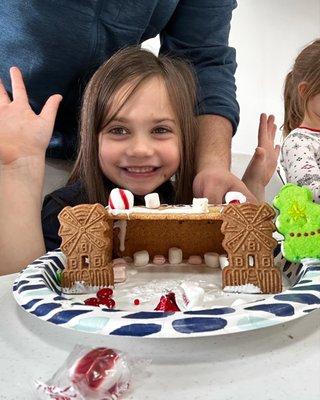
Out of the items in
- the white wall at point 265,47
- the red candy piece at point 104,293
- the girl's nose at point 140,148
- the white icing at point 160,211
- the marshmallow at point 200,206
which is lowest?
the red candy piece at point 104,293

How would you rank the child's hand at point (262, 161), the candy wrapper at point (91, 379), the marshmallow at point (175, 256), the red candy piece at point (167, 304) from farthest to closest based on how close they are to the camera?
1. the child's hand at point (262, 161)
2. the marshmallow at point (175, 256)
3. the red candy piece at point (167, 304)
4. the candy wrapper at point (91, 379)

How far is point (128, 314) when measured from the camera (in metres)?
0.48

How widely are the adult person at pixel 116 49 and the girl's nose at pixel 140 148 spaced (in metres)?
0.12

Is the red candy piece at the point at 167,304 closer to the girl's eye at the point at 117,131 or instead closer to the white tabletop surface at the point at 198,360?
the white tabletop surface at the point at 198,360

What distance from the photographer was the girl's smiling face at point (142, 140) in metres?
0.96

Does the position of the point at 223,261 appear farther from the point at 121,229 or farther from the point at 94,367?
the point at 94,367

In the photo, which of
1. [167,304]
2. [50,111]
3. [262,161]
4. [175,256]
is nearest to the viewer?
[167,304]

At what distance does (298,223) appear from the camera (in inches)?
26.0

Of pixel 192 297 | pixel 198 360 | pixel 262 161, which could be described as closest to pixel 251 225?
pixel 192 297

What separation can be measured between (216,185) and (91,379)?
63 cm

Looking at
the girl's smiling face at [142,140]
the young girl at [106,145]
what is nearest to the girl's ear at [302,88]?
the young girl at [106,145]

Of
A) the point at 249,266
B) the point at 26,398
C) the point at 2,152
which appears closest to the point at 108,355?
the point at 26,398

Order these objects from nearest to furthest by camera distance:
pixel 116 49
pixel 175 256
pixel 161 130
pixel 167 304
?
pixel 167 304 → pixel 175 256 → pixel 161 130 → pixel 116 49

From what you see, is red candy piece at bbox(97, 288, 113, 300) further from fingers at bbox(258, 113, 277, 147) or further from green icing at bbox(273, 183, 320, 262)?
fingers at bbox(258, 113, 277, 147)
